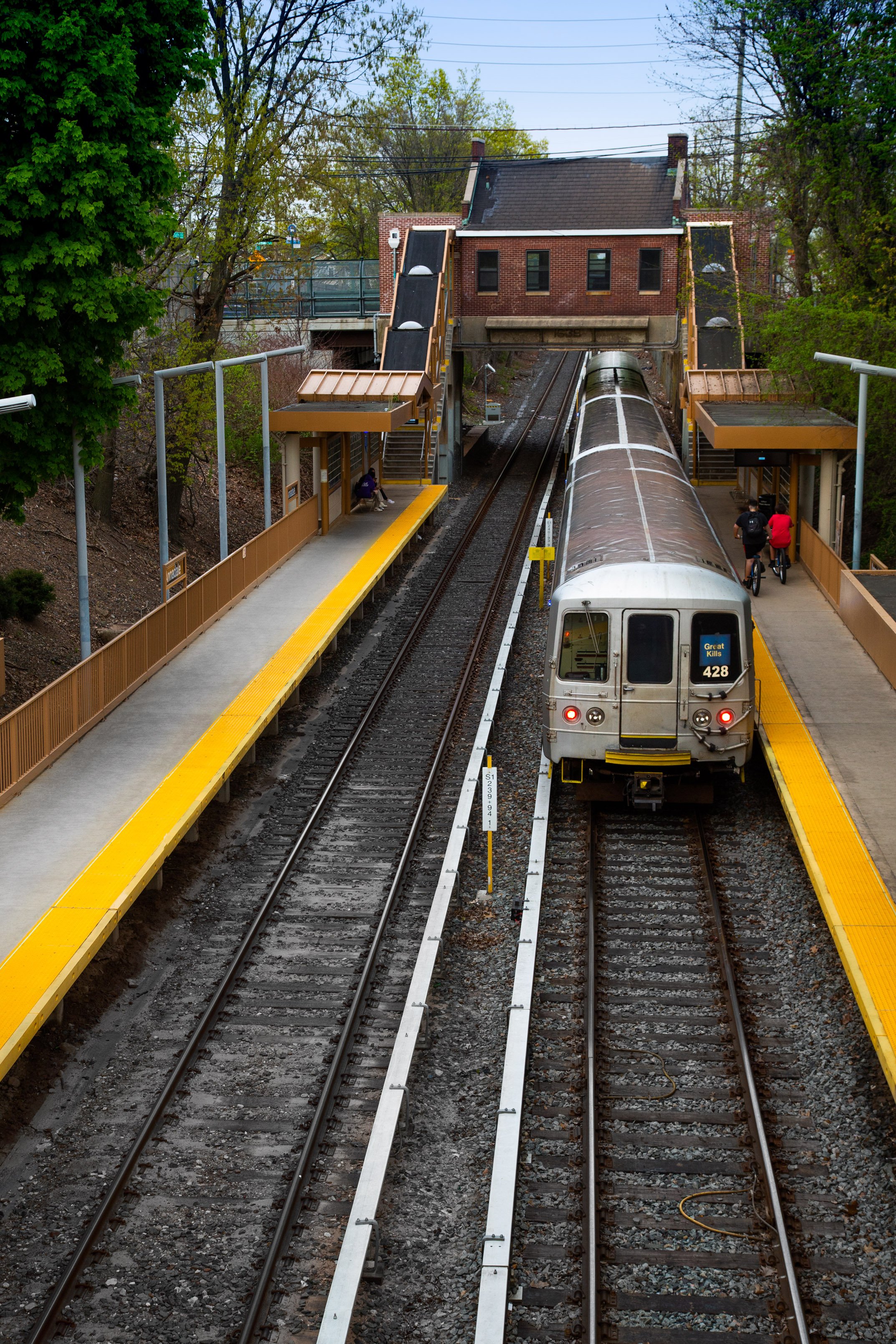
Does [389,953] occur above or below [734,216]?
below

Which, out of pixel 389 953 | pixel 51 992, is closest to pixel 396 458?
pixel 389 953

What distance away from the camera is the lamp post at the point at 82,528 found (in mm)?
17141

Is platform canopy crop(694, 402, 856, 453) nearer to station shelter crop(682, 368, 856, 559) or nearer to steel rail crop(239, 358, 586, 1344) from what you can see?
station shelter crop(682, 368, 856, 559)

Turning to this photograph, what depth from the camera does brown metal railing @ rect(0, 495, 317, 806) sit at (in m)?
14.5

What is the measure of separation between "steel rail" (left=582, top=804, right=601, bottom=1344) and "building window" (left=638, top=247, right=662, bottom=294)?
98.2 feet

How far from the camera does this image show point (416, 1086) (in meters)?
10.3

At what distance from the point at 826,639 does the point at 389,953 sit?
10.4m

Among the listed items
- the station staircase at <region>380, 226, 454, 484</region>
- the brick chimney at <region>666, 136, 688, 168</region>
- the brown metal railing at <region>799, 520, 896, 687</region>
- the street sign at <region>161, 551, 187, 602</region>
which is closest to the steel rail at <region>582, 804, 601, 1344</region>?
the brown metal railing at <region>799, 520, 896, 687</region>

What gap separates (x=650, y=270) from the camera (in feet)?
129

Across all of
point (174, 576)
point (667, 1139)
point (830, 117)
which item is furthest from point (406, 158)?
point (667, 1139)

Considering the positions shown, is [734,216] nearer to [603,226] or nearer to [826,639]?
[603,226]

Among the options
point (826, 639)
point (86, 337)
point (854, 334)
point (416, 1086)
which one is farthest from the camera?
point (854, 334)

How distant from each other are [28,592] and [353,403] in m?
9.56

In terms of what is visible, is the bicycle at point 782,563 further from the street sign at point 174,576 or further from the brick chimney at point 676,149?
the brick chimney at point 676,149
